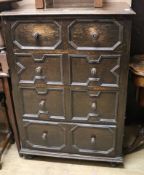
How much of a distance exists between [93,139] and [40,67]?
64cm

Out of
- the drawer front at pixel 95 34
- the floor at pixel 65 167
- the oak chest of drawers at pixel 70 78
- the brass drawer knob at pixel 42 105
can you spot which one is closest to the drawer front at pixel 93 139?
the oak chest of drawers at pixel 70 78

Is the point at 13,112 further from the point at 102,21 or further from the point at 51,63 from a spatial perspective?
the point at 102,21

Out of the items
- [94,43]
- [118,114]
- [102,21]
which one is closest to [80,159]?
[118,114]

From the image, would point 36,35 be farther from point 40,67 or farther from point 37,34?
point 40,67

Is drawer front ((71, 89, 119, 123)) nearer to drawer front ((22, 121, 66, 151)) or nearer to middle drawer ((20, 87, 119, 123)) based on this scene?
middle drawer ((20, 87, 119, 123))

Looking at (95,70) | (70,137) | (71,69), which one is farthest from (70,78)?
(70,137)

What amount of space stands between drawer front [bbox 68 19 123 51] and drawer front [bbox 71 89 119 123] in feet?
1.02

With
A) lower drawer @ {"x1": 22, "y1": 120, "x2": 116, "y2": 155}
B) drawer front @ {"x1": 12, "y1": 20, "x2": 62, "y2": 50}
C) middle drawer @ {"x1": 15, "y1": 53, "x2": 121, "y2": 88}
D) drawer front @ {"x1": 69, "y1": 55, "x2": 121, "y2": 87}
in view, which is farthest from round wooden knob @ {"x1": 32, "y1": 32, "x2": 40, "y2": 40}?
lower drawer @ {"x1": 22, "y1": 120, "x2": 116, "y2": 155}

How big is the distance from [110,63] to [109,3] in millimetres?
555

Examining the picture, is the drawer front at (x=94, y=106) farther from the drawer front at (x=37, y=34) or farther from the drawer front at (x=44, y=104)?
the drawer front at (x=37, y=34)

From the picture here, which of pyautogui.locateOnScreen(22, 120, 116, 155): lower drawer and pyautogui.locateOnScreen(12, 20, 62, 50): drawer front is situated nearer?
pyautogui.locateOnScreen(12, 20, 62, 50): drawer front

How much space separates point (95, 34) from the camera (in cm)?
137

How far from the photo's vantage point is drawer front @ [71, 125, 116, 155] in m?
1.68

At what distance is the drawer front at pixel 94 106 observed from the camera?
1.56 m
